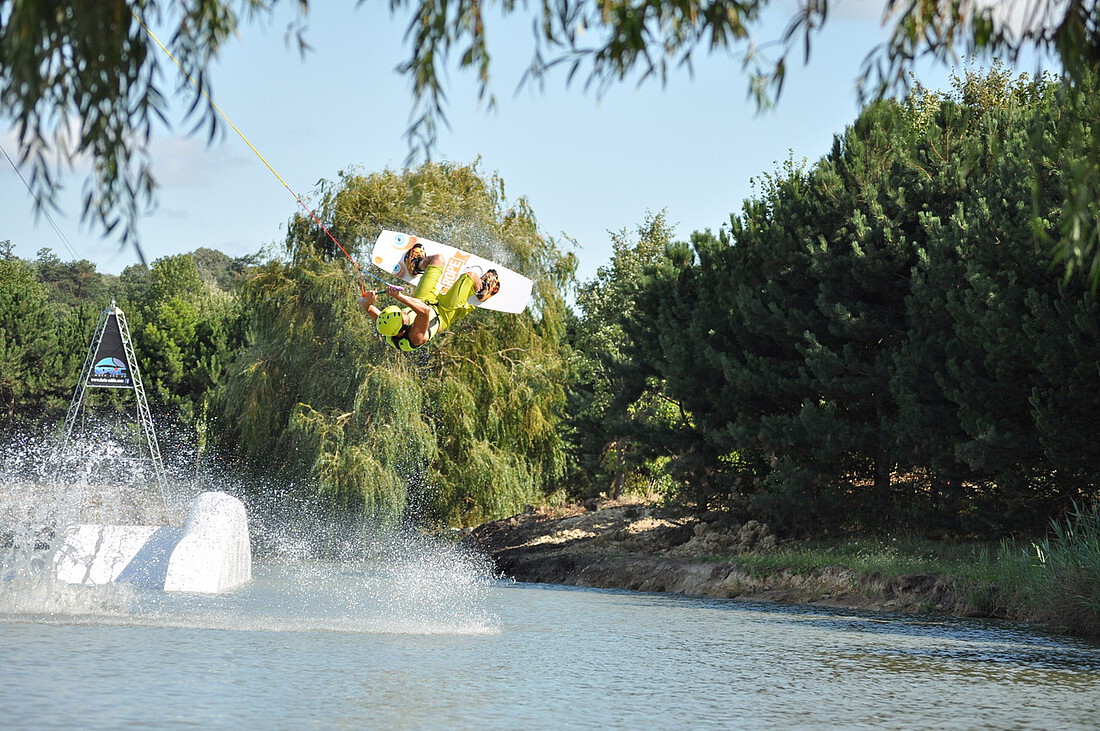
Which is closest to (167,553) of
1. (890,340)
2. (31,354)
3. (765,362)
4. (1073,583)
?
(765,362)

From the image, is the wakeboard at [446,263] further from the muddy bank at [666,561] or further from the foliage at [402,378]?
the foliage at [402,378]

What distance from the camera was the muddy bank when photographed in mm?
16172

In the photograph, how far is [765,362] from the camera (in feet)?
64.7

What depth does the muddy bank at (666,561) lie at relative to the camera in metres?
16.2

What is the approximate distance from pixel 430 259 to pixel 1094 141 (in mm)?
8645

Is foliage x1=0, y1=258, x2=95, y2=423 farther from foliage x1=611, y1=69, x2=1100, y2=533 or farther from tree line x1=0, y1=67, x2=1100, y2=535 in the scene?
foliage x1=611, y1=69, x2=1100, y2=533

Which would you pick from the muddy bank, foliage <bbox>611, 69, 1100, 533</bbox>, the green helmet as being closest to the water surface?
the muddy bank

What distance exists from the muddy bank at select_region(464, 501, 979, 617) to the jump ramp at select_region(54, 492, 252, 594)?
6.89 meters

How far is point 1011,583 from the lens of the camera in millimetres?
14531

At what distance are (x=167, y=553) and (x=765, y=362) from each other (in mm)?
9972

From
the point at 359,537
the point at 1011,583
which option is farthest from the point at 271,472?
the point at 1011,583

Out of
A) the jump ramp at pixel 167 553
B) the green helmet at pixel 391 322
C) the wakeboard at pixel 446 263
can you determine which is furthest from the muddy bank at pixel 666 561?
the green helmet at pixel 391 322

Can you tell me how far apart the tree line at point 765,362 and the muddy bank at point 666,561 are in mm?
684

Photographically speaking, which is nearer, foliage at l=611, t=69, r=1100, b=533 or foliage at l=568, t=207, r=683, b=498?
foliage at l=611, t=69, r=1100, b=533
